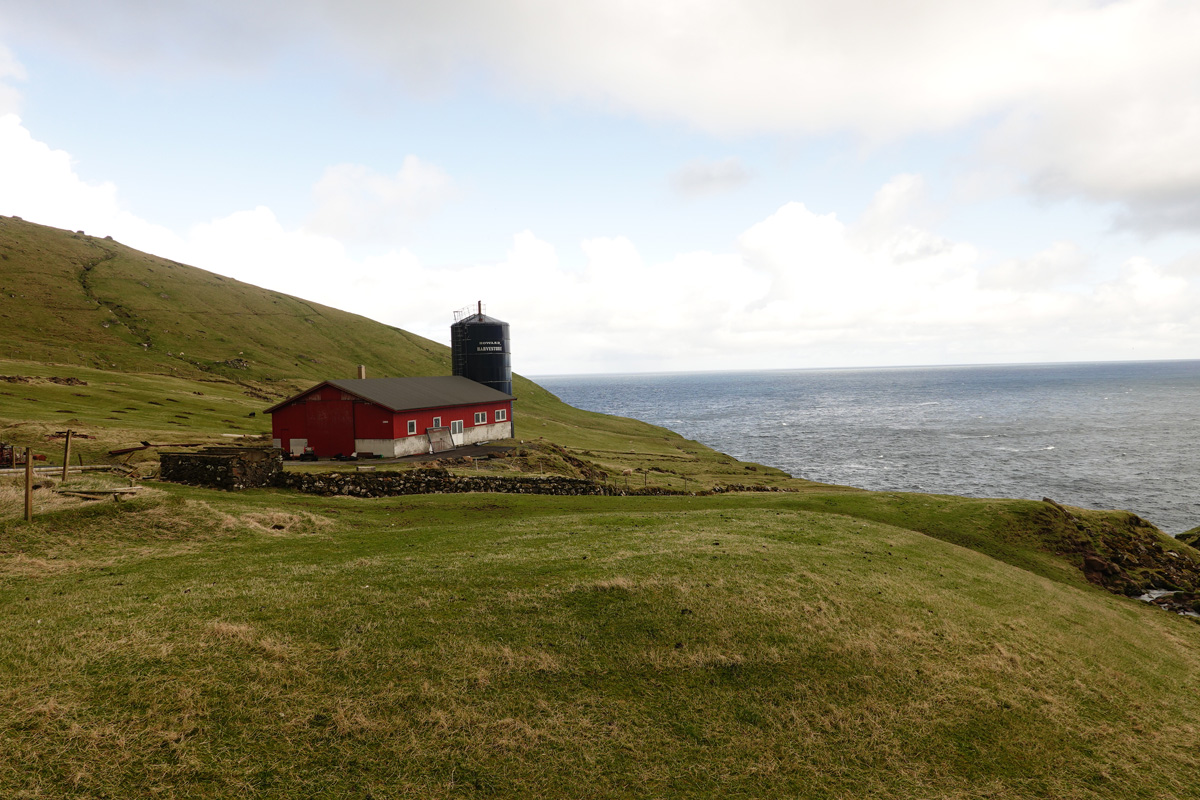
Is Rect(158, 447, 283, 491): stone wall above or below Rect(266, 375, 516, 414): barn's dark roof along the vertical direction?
below

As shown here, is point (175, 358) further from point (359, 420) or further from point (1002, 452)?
point (1002, 452)

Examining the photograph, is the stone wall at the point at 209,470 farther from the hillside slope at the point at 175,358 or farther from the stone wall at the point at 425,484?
the hillside slope at the point at 175,358

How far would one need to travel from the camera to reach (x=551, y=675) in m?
14.9

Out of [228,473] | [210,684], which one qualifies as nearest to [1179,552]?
[210,684]

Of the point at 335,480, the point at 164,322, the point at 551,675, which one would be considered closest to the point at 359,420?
the point at 335,480

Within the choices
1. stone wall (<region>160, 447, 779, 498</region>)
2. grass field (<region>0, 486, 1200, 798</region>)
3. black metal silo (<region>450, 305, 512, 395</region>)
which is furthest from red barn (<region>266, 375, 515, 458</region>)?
grass field (<region>0, 486, 1200, 798</region>)

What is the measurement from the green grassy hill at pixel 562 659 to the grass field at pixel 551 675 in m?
0.07

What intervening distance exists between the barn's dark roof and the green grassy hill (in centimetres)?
2371

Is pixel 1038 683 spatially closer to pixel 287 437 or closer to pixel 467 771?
pixel 467 771

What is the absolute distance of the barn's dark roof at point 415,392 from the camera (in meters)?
55.5

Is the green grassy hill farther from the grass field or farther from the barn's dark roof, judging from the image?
the barn's dark roof

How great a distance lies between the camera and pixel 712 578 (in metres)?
20.0

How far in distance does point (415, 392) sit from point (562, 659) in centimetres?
5039

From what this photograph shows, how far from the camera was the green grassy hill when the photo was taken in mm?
11859
